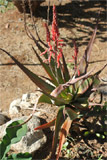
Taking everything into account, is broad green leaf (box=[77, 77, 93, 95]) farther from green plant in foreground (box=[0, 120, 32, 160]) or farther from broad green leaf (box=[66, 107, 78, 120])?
green plant in foreground (box=[0, 120, 32, 160])

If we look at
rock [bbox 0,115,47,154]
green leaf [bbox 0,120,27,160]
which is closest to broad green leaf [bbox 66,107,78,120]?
green leaf [bbox 0,120,27,160]

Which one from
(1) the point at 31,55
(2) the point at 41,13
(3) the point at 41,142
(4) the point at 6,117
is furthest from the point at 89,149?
(2) the point at 41,13

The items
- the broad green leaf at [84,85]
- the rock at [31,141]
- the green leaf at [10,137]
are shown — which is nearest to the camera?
the green leaf at [10,137]

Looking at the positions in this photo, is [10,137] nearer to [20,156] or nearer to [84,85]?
[20,156]

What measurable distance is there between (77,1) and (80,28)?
1.05m

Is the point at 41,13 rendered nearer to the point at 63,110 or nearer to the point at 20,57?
the point at 20,57

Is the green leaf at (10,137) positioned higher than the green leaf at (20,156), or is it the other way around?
the green leaf at (10,137)

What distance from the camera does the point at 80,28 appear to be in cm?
432

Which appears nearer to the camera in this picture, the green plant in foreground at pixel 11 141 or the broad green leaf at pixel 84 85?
the green plant in foreground at pixel 11 141

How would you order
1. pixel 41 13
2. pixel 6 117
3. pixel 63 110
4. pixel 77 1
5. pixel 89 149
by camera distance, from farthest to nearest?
pixel 77 1 → pixel 41 13 → pixel 6 117 → pixel 89 149 → pixel 63 110

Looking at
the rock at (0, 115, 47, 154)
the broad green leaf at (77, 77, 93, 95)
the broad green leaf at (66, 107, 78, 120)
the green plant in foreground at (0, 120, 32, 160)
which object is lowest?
the rock at (0, 115, 47, 154)

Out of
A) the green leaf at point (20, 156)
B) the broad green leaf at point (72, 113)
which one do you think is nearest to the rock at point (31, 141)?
the green leaf at point (20, 156)

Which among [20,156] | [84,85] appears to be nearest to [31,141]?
[20,156]

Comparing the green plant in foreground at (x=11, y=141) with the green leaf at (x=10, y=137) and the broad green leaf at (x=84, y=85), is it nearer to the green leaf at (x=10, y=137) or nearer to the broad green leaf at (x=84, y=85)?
the green leaf at (x=10, y=137)
